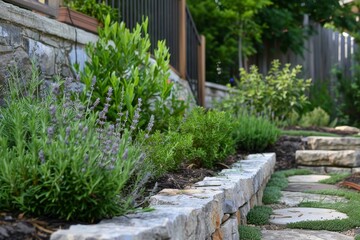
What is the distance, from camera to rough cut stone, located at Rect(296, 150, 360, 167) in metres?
6.45

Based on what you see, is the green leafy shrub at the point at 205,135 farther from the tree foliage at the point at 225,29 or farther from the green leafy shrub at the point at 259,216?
the tree foliage at the point at 225,29

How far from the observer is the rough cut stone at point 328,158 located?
6.45m

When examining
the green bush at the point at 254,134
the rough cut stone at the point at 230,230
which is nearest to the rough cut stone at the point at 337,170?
the green bush at the point at 254,134

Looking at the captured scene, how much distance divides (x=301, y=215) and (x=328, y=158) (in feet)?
9.09

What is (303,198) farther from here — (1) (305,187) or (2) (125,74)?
(2) (125,74)

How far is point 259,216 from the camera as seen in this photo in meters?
3.87

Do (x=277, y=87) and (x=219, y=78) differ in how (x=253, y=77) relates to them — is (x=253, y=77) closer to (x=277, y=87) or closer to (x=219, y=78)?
(x=277, y=87)

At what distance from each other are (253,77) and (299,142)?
5.38 feet

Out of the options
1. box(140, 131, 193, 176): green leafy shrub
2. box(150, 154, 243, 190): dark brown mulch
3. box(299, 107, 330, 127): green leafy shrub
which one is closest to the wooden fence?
box(299, 107, 330, 127): green leafy shrub

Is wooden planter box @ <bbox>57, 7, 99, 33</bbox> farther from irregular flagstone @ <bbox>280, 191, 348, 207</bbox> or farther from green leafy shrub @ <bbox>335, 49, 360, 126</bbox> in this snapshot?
green leafy shrub @ <bbox>335, 49, 360, 126</bbox>

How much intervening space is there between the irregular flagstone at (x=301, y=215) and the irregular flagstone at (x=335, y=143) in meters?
2.97

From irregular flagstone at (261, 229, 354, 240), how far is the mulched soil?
0.58 m

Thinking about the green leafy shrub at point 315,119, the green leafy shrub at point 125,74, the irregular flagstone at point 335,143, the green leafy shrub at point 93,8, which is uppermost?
the green leafy shrub at point 93,8

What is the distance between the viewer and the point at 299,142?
725 cm
